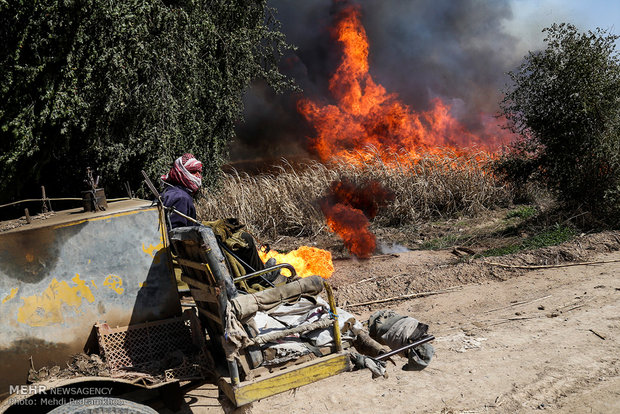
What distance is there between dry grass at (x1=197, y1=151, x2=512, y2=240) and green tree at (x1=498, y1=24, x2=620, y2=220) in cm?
233

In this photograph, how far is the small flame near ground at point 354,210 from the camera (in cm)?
1071

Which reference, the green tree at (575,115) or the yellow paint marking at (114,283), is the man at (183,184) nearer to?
the yellow paint marking at (114,283)

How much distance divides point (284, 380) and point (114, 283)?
156 cm

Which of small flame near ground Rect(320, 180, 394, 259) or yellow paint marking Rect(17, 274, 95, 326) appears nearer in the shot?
yellow paint marking Rect(17, 274, 95, 326)

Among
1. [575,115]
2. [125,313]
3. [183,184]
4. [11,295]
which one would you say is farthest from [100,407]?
[575,115]

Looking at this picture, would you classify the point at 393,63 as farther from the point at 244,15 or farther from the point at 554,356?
the point at 554,356

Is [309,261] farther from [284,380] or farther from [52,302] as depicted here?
[52,302]

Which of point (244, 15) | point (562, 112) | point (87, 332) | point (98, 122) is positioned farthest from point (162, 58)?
point (562, 112)

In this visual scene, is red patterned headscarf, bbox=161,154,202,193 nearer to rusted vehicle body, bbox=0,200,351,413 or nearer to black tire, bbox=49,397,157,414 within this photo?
rusted vehicle body, bbox=0,200,351,413

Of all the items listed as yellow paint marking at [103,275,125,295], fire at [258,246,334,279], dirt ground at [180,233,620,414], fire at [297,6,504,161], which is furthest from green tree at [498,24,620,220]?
yellow paint marking at [103,275,125,295]

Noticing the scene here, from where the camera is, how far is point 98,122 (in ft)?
34.7

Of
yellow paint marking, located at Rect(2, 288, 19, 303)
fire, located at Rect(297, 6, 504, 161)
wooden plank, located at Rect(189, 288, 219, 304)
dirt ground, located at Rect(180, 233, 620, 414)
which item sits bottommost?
dirt ground, located at Rect(180, 233, 620, 414)

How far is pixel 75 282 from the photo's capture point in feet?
11.9

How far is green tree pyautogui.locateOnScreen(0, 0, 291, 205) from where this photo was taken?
9.53 meters
